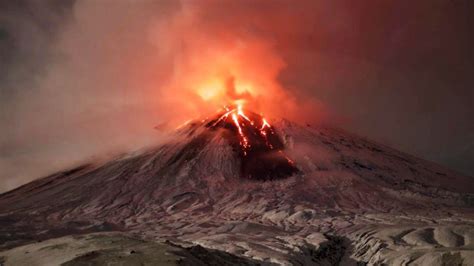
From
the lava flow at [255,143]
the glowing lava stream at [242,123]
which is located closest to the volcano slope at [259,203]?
the lava flow at [255,143]

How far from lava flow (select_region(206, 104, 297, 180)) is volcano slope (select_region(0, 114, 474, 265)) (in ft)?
1.78

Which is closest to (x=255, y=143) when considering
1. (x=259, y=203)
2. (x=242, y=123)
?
(x=242, y=123)

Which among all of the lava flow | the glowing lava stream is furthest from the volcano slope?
the glowing lava stream

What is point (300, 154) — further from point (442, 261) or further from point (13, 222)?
point (442, 261)

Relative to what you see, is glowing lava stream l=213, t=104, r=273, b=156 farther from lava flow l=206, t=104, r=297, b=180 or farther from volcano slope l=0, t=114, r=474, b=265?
volcano slope l=0, t=114, r=474, b=265

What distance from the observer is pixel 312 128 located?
536 feet

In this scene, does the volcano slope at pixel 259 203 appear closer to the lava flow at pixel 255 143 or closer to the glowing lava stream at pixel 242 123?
the lava flow at pixel 255 143

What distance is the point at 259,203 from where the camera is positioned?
10275cm

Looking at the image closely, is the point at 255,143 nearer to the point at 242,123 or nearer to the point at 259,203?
the point at 242,123

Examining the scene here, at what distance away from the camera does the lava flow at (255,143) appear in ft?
415

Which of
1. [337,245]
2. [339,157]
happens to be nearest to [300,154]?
[339,157]

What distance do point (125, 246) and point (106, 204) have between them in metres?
64.4

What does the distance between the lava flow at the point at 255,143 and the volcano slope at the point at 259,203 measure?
0.54 meters

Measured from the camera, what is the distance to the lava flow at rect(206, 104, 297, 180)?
126438 millimetres
